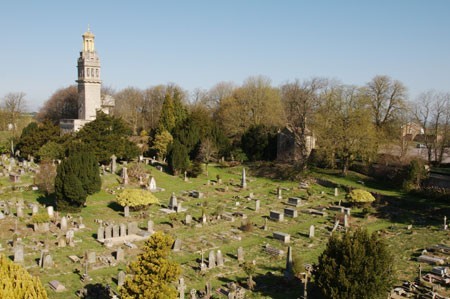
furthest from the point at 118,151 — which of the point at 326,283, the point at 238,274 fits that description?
the point at 326,283

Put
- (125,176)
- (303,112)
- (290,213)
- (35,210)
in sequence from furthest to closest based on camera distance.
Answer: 1. (303,112)
2. (125,176)
3. (290,213)
4. (35,210)

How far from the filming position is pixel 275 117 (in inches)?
2114

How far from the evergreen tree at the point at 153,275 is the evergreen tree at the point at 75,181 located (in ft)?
47.6

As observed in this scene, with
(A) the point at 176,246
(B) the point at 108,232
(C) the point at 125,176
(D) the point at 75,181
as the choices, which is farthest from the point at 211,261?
(C) the point at 125,176

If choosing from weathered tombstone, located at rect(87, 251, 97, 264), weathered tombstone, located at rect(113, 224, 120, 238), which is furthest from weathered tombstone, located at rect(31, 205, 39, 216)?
weathered tombstone, located at rect(87, 251, 97, 264)

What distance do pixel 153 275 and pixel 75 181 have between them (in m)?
15.6

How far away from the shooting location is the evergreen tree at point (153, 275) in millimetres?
13711

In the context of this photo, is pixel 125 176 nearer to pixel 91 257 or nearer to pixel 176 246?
pixel 176 246

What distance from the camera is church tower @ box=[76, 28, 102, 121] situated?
174ft

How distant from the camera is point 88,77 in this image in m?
53.2

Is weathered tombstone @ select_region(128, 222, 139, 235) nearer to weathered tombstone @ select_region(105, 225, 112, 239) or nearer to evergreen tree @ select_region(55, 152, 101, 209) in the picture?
weathered tombstone @ select_region(105, 225, 112, 239)

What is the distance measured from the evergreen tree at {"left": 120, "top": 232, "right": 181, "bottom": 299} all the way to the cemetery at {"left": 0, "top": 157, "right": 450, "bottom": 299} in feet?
7.51

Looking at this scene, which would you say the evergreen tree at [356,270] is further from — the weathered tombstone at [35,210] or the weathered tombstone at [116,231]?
the weathered tombstone at [35,210]

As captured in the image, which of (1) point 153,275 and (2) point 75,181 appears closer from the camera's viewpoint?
(1) point 153,275
